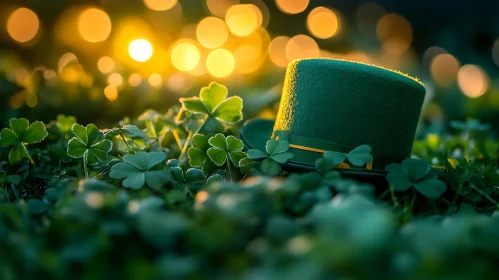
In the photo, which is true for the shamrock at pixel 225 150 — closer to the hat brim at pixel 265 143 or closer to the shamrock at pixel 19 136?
the hat brim at pixel 265 143

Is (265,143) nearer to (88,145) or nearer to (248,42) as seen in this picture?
(88,145)

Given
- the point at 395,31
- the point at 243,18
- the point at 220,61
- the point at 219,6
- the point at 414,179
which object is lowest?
the point at 395,31

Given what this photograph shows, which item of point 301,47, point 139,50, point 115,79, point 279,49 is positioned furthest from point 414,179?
point 301,47

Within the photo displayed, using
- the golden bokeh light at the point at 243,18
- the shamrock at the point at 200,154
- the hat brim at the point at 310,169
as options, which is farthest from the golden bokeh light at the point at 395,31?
the shamrock at the point at 200,154

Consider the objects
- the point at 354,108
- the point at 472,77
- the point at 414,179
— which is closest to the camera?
the point at 414,179

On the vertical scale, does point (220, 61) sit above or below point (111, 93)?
below

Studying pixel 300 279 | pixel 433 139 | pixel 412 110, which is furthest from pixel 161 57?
pixel 300 279

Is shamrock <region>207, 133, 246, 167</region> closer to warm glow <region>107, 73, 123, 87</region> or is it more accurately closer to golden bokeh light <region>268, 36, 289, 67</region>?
warm glow <region>107, 73, 123, 87</region>
